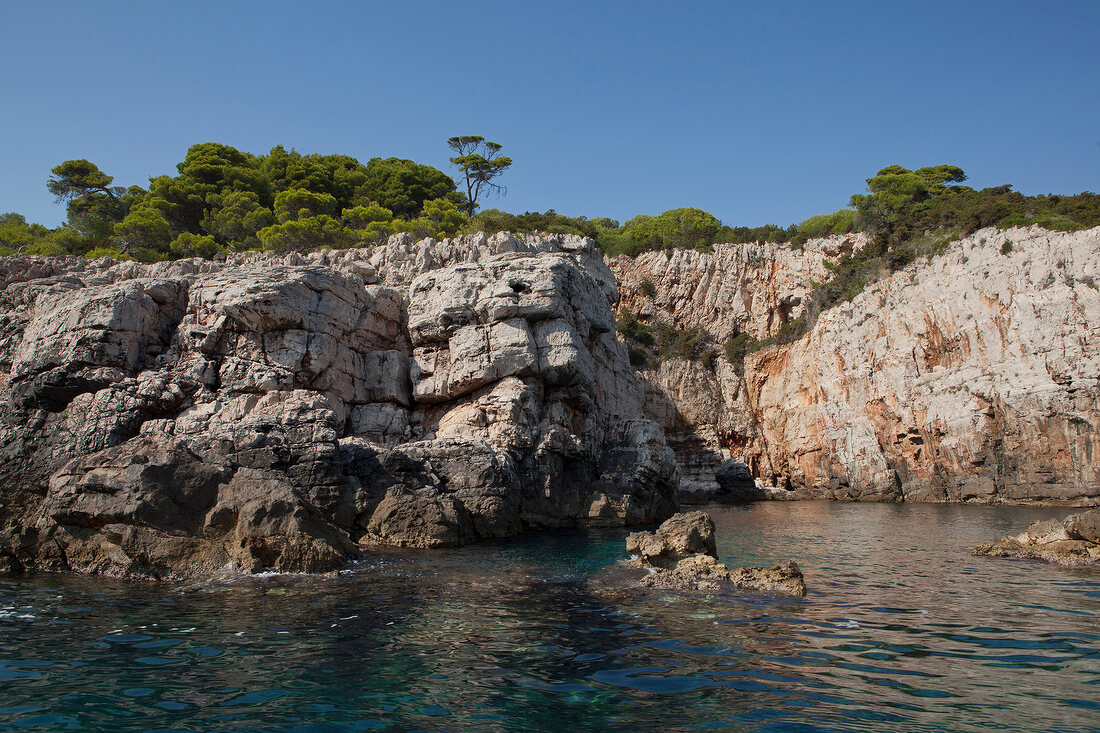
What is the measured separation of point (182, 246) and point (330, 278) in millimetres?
21333

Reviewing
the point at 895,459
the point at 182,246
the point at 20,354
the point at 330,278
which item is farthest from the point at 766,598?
the point at 182,246

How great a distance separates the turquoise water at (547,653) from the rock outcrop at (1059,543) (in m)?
1.49

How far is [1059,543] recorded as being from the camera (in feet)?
51.2

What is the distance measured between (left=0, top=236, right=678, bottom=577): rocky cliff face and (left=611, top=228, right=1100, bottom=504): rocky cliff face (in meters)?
17.1

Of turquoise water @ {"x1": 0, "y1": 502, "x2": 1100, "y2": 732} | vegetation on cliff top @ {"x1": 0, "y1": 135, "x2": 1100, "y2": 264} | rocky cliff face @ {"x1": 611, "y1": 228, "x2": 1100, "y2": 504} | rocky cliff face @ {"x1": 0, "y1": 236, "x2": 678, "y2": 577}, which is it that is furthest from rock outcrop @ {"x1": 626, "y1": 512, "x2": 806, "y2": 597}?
vegetation on cliff top @ {"x1": 0, "y1": 135, "x2": 1100, "y2": 264}

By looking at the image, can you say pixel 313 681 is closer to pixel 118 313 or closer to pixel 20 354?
pixel 118 313

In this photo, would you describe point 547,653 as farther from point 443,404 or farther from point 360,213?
point 360,213

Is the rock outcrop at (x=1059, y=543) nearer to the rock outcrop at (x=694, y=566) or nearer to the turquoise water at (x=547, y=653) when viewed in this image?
the turquoise water at (x=547, y=653)

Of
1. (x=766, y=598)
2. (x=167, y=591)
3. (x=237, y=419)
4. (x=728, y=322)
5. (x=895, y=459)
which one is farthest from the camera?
(x=728, y=322)

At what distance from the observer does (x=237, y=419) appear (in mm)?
21625

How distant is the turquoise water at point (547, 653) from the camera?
614cm

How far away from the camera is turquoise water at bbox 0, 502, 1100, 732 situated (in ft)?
20.1

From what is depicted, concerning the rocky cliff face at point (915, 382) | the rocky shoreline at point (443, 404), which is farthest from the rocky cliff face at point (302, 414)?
the rocky cliff face at point (915, 382)

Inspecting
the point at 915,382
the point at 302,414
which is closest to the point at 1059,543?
the point at 302,414
